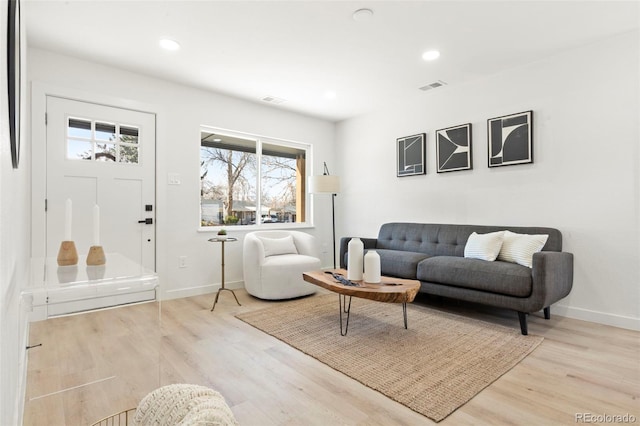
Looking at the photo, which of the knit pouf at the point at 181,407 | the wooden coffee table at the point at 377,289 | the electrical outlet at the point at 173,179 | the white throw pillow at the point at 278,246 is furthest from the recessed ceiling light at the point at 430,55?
the knit pouf at the point at 181,407

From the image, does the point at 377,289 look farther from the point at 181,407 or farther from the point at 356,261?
the point at 181,407

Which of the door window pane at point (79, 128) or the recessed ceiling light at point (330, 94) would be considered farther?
the recessed ceiling light at point (330, 94)

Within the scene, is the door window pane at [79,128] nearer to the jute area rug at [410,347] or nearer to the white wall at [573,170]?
the jute area rug at [410,347]

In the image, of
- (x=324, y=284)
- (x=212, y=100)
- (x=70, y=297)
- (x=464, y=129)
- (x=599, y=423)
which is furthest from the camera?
(x=212, y=100)

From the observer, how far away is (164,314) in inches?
125

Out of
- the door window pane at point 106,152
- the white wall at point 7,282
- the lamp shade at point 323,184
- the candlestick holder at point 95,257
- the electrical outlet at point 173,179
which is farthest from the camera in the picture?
the lamp shade at point 323,184

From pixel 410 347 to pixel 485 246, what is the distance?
1.37 metres

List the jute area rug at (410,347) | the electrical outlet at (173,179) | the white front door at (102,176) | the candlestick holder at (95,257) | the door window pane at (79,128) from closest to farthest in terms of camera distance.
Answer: the candlestick holder at (95,257), the jute area rug at (410,347), the white front door at (102,176), the door window pane at (79,128), the electrical outlet at (173,179)

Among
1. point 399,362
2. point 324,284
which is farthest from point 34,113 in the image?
point 399,362

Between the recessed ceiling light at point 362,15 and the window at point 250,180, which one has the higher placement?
the recessed ceiling light at point 362,15

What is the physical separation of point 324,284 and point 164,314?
64.9 inches

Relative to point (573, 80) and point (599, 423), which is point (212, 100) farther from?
point (599, 423)

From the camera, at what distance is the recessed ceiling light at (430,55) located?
10.3 feet

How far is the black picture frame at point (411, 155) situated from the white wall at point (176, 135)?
2.04 m
